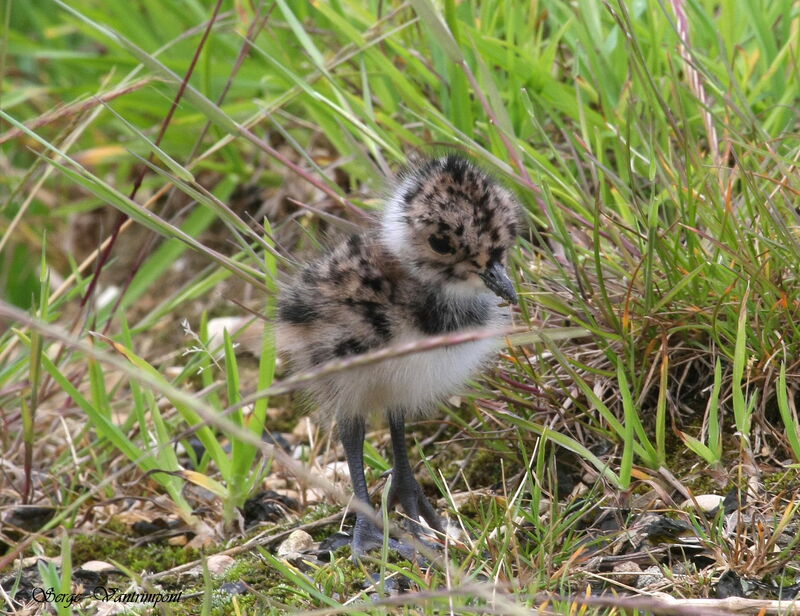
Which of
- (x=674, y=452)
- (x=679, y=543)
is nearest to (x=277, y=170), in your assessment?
(x=674, y=452)

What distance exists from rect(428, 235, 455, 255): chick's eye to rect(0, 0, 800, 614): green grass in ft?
1.04

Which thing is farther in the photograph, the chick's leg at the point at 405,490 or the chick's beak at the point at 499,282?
the chick's leg at the point at 405,490

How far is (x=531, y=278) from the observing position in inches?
126

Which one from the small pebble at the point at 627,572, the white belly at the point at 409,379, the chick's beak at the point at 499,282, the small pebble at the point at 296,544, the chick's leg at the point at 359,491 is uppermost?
the chick's beak at the point at 499,282

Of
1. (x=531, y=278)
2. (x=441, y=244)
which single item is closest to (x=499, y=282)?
(x=441, y=244)

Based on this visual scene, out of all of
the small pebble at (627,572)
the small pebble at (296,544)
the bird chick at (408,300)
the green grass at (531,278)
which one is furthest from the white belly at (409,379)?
the small pebble at (627,572)

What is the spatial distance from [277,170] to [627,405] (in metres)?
2.63

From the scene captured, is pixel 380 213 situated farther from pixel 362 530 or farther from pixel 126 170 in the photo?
pixel 126 170

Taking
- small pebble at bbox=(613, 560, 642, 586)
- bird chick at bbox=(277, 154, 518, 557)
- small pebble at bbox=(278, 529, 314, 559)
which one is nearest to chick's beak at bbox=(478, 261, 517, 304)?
bird chick at bbox=(277, 154, 518, 557)

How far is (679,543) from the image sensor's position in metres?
2.51

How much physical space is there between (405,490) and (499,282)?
2.16ft

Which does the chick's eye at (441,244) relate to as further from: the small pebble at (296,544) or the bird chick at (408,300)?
the small pebble at (296,544)

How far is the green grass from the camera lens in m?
2.65

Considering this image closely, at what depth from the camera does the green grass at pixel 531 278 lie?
8.68 feet
